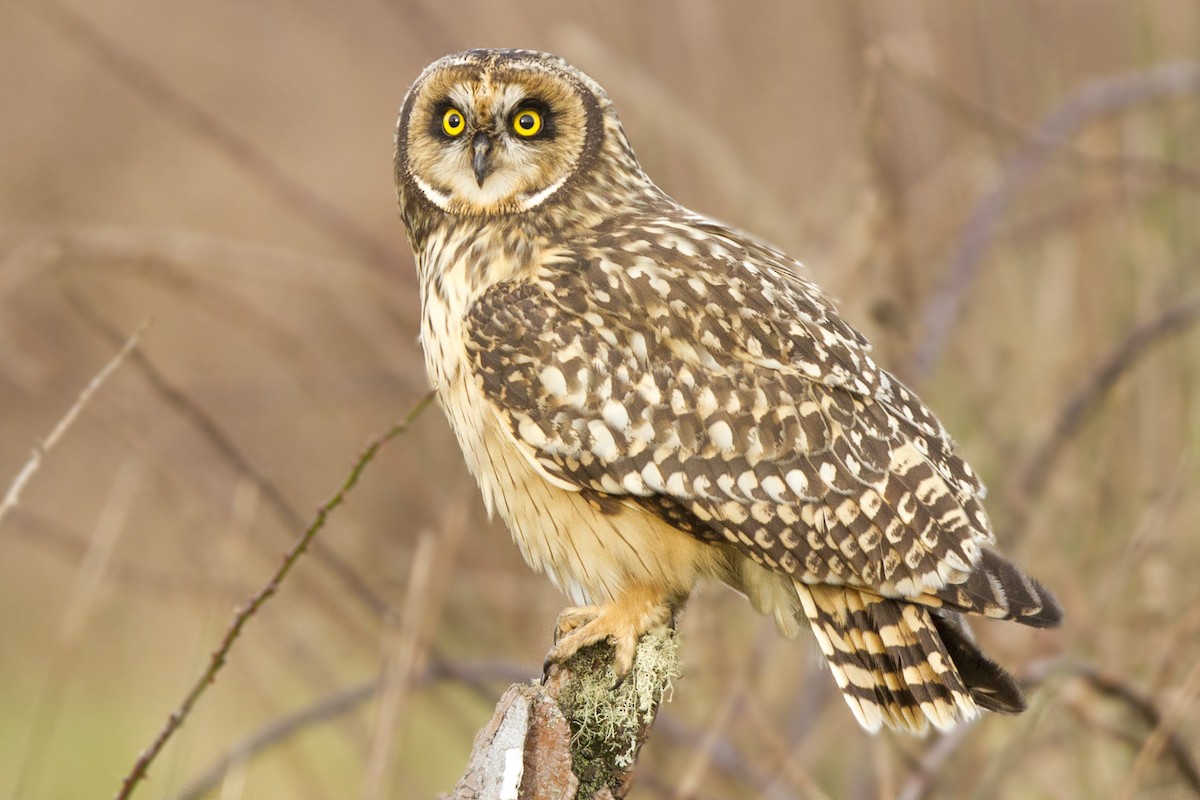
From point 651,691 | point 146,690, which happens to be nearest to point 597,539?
point 651,691

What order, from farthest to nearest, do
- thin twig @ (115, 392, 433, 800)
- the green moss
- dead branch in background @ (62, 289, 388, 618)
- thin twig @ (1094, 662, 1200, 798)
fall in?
thin twig @ (1094, 662, 1200, 798) < dead branch in background @ (62, 289, 388, 618) < the green moss < thin twig @ (115, 392, 433, 800)

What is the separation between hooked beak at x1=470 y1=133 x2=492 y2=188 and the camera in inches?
101

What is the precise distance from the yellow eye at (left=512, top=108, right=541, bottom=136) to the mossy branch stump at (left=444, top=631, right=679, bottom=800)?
3.23ft

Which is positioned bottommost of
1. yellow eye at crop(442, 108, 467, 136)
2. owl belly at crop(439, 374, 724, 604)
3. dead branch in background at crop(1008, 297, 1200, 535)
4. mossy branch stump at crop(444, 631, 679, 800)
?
mossy branch stump at crop(444, 631, 679, 800)

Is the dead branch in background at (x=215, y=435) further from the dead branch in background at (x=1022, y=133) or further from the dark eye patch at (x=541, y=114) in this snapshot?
the dead branch in background at (x=1022, y=133)

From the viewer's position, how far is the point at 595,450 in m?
2.26

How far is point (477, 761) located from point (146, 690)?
19.4ft

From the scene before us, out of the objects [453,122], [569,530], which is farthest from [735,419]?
[453,122]

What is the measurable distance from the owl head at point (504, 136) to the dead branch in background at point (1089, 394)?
1.20m

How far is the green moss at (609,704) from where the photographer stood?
77.0 inches

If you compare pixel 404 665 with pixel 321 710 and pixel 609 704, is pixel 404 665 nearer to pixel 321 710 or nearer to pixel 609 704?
pixel 609 704

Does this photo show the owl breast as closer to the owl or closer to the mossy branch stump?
the owl

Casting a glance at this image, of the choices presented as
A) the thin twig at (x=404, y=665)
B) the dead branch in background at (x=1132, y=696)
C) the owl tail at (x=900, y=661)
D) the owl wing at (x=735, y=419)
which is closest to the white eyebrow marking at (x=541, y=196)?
the owl wing at (x=735, y=419)

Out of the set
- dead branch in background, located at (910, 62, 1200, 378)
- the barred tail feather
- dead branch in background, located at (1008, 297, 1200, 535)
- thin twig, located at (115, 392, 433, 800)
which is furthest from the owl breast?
dead branch in background, located at (1008, 297, 1200, 535)
